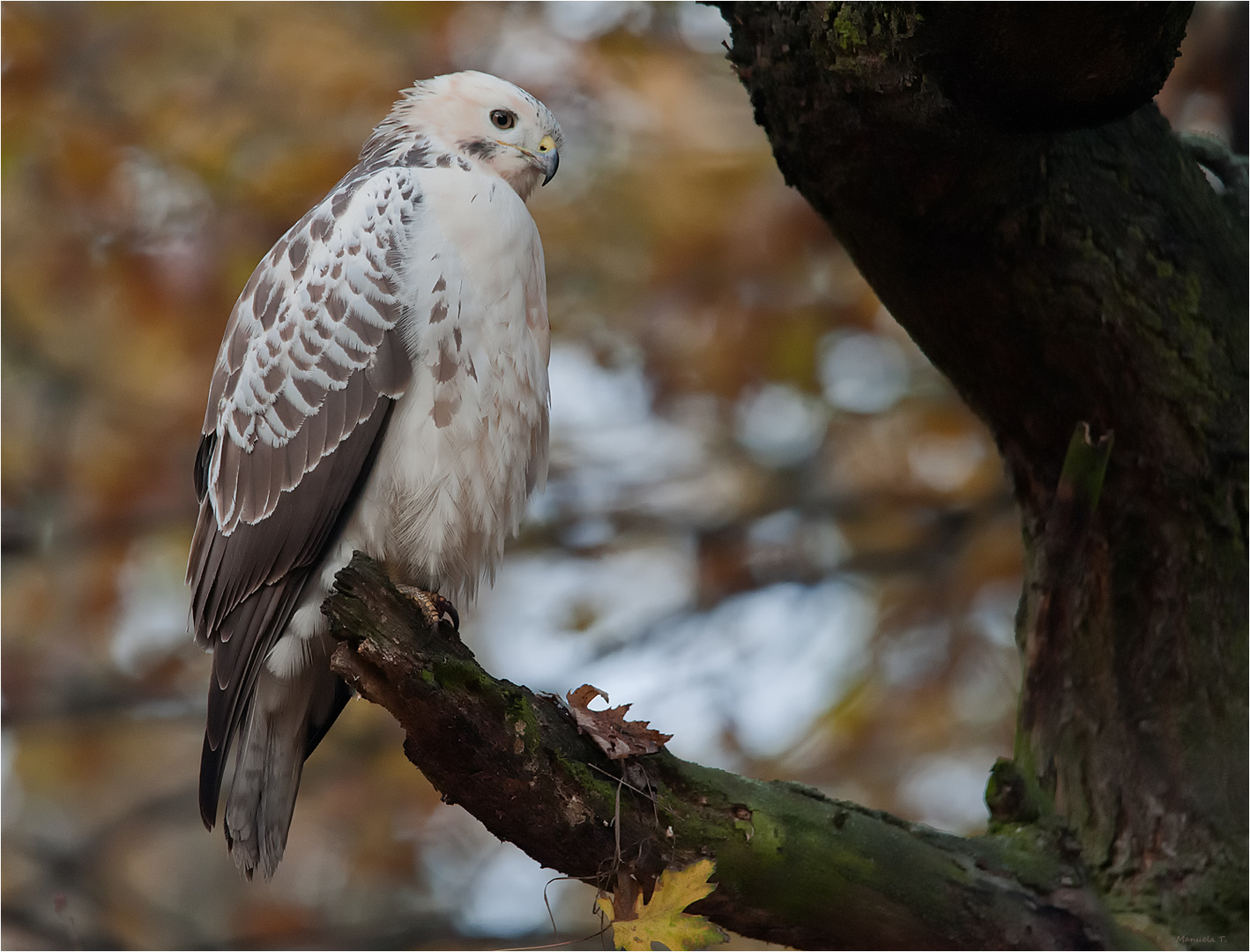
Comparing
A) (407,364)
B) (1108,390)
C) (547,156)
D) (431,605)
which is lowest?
(431,605)

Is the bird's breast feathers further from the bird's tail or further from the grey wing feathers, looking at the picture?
the bird's tail

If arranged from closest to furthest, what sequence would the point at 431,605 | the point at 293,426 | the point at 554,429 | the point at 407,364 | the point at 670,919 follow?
the point at 670,919 → the point at 431,605 → the point at 407,364 → the point at 293,426 → the point at 554,429

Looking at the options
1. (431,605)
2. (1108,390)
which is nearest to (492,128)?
(431,605)

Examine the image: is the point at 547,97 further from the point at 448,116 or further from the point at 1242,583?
the point at 1242,583

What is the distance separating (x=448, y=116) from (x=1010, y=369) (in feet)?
6.58

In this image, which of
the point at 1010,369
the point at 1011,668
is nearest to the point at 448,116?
the point at 1010,369

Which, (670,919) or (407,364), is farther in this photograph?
(407,364)

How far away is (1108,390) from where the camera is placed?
3539 millimetres

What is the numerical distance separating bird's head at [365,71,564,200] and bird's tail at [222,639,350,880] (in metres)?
1.72

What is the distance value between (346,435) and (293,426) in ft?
0.71

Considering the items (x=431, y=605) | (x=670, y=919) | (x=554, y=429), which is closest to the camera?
(x=670, y=919)

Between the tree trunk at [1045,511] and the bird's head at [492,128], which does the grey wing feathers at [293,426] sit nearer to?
the bird's head at [492,128]

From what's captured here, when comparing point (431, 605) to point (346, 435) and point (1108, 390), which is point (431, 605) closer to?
point (346, 435)

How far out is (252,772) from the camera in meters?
3.57
